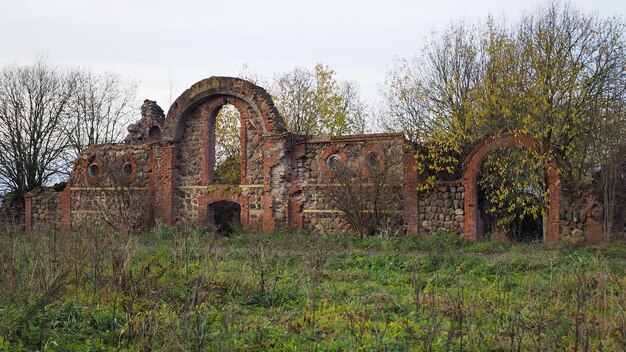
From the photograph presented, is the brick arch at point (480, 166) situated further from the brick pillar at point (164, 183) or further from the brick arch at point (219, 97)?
the brick pillar at point (164, 183)

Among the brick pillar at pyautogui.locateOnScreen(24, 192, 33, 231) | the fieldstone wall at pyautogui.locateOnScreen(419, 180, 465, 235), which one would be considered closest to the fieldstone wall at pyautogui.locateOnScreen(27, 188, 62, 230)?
the brick pillar at pyautogui.locateOnScreen(24, 192, 33, 231)

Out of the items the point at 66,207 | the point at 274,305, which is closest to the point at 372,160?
the point at 274,305

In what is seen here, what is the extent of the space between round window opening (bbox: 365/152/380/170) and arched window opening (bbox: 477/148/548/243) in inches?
121

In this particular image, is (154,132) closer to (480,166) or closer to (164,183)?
(164,183)

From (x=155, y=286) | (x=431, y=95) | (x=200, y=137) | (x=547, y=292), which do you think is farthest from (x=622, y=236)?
(x=200, y=137)

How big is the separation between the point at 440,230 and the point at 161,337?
1272cm

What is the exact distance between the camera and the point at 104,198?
22.5 m

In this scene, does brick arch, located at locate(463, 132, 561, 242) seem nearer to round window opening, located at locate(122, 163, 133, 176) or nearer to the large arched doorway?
the large arched doorway

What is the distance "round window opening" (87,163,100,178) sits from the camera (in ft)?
76.2

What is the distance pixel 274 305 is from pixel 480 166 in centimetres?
1063

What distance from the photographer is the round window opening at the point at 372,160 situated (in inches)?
723

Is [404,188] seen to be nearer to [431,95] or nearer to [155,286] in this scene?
[431,95]

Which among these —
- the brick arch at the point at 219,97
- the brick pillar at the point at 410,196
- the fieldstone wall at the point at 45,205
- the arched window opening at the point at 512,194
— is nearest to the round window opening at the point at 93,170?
the fieldstone wall at the point at 45,205

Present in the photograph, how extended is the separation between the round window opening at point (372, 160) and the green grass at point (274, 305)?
7.00 meters
